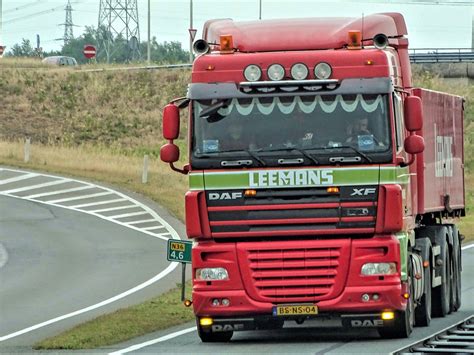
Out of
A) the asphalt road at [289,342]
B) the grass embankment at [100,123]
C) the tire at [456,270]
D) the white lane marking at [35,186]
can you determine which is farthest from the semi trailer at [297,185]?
the white lane marking at [35,186]

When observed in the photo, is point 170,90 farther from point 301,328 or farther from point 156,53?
point 156,53

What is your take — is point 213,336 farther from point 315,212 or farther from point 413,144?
point 413,144

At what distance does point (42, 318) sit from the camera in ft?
84.6

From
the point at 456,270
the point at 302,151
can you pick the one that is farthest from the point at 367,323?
the point at 456,270

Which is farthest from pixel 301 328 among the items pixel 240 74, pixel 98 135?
pixel 98 135

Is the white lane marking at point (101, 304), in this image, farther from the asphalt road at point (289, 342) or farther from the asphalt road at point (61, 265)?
the asphalt road at point (289, 342)

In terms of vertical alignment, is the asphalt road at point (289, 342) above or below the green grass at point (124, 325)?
above

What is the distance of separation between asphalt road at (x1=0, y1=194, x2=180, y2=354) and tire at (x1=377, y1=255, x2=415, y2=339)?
4.78m

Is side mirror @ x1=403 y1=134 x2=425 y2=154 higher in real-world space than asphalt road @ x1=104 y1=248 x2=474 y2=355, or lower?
higher

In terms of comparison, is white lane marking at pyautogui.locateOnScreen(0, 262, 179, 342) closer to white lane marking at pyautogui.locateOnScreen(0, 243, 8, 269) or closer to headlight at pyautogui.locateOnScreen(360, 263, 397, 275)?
white lane marking at pyautogui.locateOnScreen(0, 243, 8, 269)

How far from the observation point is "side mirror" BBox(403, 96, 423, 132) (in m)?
18.7

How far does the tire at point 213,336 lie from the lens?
19469 mm

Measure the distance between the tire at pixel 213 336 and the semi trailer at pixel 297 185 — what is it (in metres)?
0.46

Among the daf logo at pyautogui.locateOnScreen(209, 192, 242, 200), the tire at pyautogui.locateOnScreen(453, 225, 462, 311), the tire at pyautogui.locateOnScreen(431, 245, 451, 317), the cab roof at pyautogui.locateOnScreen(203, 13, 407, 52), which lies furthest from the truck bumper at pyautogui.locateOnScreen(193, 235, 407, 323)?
the tire at pyautogui.locateOnScreen(453, 225, 462, 311)
